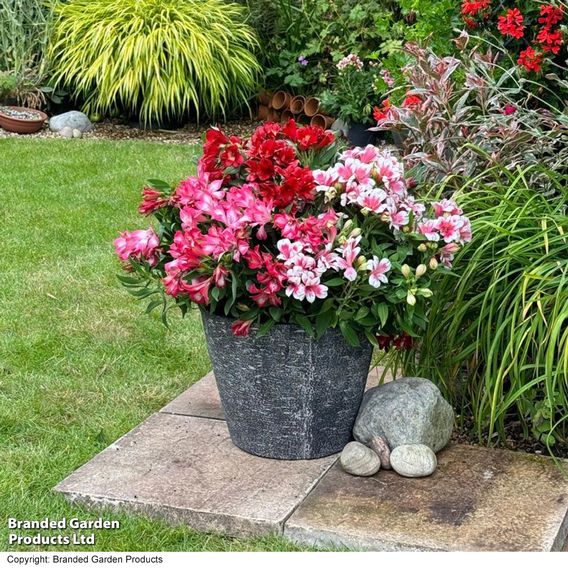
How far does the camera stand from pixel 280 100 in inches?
368

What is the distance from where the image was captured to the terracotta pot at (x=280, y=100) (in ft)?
30.5

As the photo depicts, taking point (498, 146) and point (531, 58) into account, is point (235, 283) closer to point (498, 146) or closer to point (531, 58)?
point (498, 146)

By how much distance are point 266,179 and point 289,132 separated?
0.75 feet

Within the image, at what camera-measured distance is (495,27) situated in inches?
182

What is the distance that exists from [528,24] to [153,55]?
485 cm

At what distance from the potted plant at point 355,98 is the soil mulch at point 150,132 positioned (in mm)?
1042

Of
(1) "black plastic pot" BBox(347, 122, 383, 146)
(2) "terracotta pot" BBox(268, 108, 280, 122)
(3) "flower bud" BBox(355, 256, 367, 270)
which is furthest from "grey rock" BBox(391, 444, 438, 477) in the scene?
(2) "terracotta pot" BBox(268, 108, 280, 122)

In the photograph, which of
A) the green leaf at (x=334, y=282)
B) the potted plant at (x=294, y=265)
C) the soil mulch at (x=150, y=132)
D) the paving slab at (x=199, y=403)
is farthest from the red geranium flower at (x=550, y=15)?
the soil mulch at (x=150, y=132)

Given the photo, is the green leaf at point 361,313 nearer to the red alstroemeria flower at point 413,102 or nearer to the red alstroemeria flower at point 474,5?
the red alstroemeria flower at point 413,102

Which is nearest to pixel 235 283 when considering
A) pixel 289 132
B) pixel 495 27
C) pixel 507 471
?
pixel 289 132

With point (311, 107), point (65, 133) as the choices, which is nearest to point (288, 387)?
point (65, 133)

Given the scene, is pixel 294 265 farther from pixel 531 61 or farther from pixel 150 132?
pixel 150 132

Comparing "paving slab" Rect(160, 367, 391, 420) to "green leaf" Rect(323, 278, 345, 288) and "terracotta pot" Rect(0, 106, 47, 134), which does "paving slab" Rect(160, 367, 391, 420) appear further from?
"terracotta pot" Rect(0, 106, 47, 134)

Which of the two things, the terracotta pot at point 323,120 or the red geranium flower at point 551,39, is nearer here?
the red geranium flower at point 551,39
